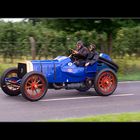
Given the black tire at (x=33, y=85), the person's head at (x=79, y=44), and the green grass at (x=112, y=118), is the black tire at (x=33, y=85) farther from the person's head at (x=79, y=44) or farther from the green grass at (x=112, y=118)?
the green grass at (x=112, y=118)

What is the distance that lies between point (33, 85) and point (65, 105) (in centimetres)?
107

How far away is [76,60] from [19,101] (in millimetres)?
2174

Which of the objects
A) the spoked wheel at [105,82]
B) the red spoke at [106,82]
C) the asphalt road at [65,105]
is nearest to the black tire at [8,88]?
the asphalt road at [65,105]

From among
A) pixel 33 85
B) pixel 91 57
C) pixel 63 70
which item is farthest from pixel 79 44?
pixel 33 85

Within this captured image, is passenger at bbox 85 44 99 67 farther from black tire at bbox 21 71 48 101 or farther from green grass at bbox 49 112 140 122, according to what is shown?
green grass at bbox 49 112 140 122

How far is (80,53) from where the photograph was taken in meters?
13.5

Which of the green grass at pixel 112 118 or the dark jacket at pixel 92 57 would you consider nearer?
the green grass at pixel 112 118

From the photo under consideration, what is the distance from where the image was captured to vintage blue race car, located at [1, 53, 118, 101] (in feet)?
41.0

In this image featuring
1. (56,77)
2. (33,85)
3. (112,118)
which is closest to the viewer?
(112,118)

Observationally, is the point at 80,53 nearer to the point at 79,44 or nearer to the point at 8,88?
the point at 79,44

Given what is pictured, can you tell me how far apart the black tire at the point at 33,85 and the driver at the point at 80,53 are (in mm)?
1400

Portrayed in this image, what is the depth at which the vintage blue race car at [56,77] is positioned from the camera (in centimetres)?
1251

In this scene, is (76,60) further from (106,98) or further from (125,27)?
(125,27)

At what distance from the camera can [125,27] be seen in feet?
66.8
